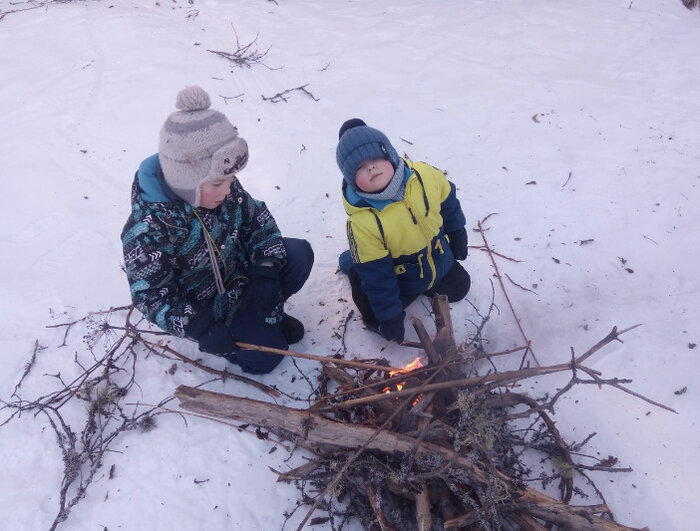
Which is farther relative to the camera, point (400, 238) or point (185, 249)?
point (400, 238)

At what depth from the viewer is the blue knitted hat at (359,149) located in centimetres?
237

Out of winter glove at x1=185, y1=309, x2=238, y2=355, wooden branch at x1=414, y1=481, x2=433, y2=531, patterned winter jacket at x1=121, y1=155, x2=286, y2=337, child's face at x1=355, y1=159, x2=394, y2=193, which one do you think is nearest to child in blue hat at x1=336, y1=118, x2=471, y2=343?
child's face at x1=355, y1=159, x2=394, y2=193

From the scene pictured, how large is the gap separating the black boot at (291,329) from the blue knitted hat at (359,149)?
3.30 ft

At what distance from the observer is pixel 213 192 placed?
87.6 inches

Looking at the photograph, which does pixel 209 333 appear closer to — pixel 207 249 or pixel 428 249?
pixel 207 249

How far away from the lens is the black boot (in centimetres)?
299

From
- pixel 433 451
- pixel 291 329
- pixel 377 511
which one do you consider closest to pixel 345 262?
pixel 291 329

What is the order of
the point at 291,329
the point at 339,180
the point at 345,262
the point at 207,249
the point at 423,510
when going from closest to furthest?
the point at 423,510 < the point at 207,249 < the point at 291,329 < the point at 345,262 < the point at 339,180

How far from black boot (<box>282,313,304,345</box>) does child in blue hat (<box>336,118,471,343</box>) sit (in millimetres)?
410

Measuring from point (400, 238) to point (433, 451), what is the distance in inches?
43.1

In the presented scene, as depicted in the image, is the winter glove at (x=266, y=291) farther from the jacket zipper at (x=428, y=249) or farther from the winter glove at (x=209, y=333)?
the jacket zipper at (x=428, y=249)

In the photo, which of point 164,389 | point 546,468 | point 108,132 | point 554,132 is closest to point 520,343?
point 546,468

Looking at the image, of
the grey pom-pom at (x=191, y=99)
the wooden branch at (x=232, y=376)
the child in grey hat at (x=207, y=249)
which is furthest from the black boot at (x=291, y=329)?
the grey pom-pom at (x=191, y=99)

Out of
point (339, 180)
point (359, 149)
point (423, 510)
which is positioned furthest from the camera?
point (339, 180)
